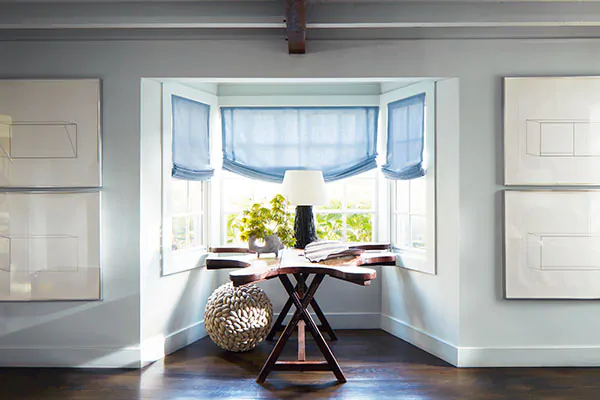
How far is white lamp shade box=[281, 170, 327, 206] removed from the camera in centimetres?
416

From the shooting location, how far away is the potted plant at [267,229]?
12.9 ft

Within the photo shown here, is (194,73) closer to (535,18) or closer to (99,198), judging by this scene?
(99,198)

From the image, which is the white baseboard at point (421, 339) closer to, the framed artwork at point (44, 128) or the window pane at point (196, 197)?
the window pane at point (196, 197)

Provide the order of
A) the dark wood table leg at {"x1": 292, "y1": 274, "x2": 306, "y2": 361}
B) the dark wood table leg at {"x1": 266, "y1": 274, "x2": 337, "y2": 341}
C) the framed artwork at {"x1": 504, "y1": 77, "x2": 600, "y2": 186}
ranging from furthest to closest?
the dark wood table leg at {"x1": 266, "y1": 274, "x2": 337, "y2": 341}, the framed artwork at {"x1": 504, "y1": 77, "x2": 600, "y2": 186}, the dark wood table leg at {"x1": 292, "y1": 274, "x2": 306, "y2": 361}

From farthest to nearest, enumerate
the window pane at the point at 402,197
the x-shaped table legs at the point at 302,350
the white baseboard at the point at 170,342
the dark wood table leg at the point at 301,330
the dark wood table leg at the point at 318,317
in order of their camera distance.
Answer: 1. the window pane at the point at 402,197
2. the dark wood table leg at the point at 318,317
3. the white baseboard at the point at 170,342
4. the dark wood table leg at the point at 301,330
5. the x-shaped table legs at the point at 302,350

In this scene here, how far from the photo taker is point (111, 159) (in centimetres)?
372

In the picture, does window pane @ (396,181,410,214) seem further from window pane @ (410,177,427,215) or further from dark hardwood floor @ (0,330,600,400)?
dark hardwood floor @ (0,330,600,400)

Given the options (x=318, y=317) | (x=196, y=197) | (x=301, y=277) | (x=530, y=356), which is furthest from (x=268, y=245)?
(x=530, y=356)

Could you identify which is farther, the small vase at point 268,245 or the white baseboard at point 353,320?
the white baseboard at point 353,320

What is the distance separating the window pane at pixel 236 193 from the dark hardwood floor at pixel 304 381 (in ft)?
4.87

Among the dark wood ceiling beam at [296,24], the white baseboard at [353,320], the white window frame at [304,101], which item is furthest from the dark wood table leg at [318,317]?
the dark wood ceiling beam at [296,24]

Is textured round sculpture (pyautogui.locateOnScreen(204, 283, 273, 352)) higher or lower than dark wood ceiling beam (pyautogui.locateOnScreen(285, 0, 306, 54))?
lower

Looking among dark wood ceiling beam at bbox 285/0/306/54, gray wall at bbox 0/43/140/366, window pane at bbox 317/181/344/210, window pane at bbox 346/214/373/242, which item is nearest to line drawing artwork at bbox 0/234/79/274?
gray wall at bbox 0/43/140/366

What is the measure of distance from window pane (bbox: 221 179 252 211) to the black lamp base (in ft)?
2.17
